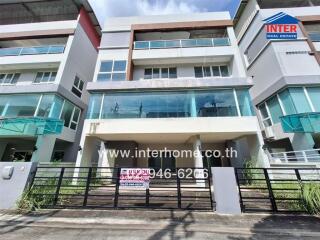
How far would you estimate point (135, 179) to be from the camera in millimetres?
5680

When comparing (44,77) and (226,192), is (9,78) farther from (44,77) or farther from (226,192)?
(226,192)

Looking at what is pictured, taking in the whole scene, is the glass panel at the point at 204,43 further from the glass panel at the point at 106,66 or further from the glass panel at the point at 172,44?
the glass panel at the point at 106,66

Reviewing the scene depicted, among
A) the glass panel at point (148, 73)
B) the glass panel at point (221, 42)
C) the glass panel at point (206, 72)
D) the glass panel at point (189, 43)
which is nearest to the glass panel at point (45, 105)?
the glass panel at point (148, 73)

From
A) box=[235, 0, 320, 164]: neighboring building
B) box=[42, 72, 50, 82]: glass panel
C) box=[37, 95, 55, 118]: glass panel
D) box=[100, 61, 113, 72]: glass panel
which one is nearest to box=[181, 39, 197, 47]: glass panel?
box=[235, 0, 320, 164]: neighboring building

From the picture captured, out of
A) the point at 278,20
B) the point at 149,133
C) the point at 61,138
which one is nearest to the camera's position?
the point at 149,133

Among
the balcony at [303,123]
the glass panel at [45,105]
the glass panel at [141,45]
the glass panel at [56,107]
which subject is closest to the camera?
the balcony at [303,123]

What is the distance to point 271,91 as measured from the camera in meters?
12.6

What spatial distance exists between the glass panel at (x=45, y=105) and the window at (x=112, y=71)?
3.79m

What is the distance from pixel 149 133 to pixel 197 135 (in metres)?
3.02

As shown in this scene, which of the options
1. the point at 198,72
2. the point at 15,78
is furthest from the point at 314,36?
the point at 15,78

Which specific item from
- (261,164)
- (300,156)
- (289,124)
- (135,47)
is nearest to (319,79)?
(289,124)

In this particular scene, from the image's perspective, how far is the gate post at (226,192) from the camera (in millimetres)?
5121

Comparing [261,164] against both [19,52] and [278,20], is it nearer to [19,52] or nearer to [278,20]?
[278,20]

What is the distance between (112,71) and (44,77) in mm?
6894
